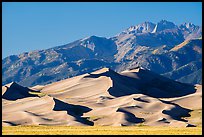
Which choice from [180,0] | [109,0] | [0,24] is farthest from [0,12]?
[180,0]

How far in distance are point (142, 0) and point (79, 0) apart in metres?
5.30

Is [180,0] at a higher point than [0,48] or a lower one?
higher

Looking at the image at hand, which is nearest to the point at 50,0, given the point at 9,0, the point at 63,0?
the point at 63,0

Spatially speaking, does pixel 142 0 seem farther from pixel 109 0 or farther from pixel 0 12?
pixel 0 12

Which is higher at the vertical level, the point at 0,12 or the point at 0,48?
the point at 0,12

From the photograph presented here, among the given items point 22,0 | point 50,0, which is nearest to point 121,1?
point 50,0

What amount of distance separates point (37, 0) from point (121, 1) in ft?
23.1

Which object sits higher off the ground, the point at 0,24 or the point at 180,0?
the point at 180,0

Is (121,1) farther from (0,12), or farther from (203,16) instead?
(0,12)

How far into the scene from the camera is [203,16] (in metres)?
37.2

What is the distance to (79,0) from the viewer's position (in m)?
38.2

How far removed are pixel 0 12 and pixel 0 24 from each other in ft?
3.61

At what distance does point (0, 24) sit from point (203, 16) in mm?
16659

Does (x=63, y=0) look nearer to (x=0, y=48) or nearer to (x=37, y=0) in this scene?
(x=37, y=0)
